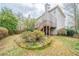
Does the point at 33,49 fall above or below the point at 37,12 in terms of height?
below

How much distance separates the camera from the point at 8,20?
1.17 metres

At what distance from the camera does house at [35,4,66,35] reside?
116 centimetres

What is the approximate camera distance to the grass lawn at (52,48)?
1.14 metres

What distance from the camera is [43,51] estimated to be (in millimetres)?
1142

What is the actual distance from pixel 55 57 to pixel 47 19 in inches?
13.2

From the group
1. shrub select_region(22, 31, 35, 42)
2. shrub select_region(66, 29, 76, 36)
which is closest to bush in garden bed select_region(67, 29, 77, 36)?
shrub select_region(66, 29, 76, 36)

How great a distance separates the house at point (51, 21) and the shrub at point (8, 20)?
0.20 metres

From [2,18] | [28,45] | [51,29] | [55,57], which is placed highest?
[2,18]

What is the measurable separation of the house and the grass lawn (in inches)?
3.4

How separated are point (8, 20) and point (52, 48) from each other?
0.45 metres

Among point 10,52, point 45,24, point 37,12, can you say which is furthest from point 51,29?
point 10,52

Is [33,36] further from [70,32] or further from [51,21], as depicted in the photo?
[70,32]

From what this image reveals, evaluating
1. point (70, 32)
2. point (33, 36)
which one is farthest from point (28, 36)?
point (70, 32)

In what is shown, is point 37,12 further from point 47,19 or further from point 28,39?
point 28,39
